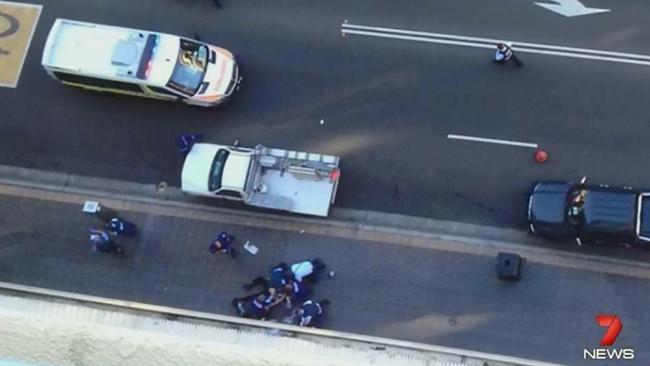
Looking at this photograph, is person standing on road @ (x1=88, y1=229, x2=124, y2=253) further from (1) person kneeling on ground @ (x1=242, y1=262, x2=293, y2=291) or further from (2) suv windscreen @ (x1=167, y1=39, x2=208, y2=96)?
(2) suv windscreen @ (x1=167, y1=39, x2=208, y2=96)

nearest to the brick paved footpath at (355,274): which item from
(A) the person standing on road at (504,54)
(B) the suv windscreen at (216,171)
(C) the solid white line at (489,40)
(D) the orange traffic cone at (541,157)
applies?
(B) the suv windscreen at (216,171)

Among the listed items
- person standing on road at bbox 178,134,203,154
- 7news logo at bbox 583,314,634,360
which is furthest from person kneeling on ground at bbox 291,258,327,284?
7news logo at bbox 583,314,634,360

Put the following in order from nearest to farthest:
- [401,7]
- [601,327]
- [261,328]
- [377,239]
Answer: [261,328] < [601,327] < [377,239] < [401,7]

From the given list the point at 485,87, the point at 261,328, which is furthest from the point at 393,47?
the point at 261,328

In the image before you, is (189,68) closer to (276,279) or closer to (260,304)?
(276,279)

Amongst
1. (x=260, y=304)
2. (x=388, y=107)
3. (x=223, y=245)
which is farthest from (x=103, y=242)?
(x=388, y=107)

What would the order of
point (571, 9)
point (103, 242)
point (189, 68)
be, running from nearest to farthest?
point (103, 242) < point (571, 9) < point (189, 68)

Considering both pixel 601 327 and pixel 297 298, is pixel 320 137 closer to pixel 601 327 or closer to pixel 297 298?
pixel 297 298
